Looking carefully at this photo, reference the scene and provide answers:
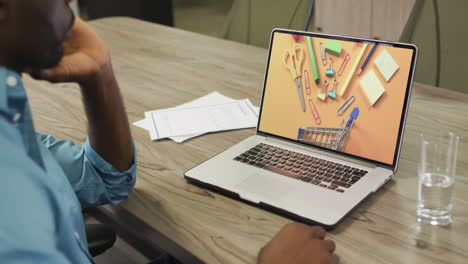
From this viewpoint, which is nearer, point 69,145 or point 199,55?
point 69,145

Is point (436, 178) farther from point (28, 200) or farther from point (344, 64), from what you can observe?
point (28, 200)

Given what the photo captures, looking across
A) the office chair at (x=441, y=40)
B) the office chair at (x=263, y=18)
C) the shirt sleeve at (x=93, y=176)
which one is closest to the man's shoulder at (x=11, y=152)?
the shirt sleeve at (x=93, y=176)

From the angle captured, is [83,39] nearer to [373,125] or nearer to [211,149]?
[211,149]

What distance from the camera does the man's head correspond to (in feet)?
1.98

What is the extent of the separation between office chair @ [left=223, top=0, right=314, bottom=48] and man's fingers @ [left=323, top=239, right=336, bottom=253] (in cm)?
149

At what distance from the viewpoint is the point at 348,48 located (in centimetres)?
106

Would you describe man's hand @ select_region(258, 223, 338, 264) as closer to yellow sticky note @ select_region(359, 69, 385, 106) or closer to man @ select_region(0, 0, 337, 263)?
man @ select_region(0, 0, 337, 263)

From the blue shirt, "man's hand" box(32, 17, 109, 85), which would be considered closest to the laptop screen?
"man's hand" box(32, 17, 109, 85)

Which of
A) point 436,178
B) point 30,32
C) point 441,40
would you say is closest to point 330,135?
point 436,178

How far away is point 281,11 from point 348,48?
1.23 metres

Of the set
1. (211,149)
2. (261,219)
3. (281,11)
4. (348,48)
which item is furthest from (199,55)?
(261,219)

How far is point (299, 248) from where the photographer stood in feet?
2.61

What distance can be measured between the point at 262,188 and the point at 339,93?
273 millimetres

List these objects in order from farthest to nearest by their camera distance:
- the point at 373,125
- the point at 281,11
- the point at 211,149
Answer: the point at 281,11 → the point at 211,149 → the point at 373,125
